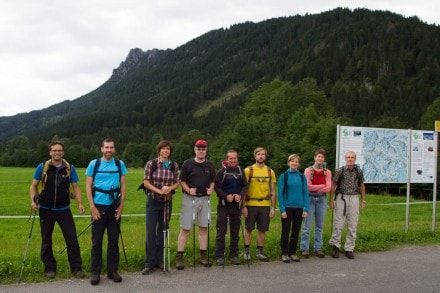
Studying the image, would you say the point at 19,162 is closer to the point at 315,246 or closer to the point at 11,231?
the point at 11,231

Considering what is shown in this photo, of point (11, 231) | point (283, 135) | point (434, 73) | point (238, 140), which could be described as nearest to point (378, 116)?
point (434, 73)

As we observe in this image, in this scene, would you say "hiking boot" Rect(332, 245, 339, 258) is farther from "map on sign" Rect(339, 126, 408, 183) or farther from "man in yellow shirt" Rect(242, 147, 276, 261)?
"map on sign" Rect(339, 126, 408, 183)

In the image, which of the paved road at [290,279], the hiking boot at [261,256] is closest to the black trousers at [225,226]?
the paved road at [290,279]

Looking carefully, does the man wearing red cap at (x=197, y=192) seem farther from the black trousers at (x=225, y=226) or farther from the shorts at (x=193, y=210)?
the black trousers at (x=225, y=226)

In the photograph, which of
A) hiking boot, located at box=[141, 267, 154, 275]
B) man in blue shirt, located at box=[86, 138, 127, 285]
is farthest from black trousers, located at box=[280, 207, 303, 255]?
man in blue shirt, located at box=[86, 138, 127, 285]

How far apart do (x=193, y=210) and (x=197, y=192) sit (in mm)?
337

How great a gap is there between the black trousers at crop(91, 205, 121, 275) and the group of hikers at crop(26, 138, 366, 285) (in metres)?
0.02

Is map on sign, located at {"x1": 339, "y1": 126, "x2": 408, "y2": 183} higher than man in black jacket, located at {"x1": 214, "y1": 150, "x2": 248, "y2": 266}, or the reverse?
map on sign, located at {"x1": 339, "y1": 126, "x2": 408, "y2": 183}

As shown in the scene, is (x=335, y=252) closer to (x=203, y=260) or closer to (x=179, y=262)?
(x=203, y=260)

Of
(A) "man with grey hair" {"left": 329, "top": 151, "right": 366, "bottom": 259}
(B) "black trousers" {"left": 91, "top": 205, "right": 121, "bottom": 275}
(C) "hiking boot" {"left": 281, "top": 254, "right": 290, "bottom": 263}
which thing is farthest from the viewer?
(A) "man with grey hair" {"left": 329, "top": 151, "right": 366, "bottom": 259}

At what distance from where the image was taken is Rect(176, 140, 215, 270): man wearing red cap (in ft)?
25.7

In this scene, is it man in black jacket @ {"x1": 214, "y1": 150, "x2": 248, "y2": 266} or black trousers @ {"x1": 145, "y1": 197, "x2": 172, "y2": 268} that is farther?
man in black jacket @ {"x1": 214, "y1": 150, "x2": 248, "y2": 266}

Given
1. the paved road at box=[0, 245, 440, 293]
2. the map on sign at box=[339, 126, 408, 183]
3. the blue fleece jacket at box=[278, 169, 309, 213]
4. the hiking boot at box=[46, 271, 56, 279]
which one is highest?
the map on sign at box=[339, 126, 408, 183]

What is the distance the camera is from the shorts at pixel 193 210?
25.9 feet
